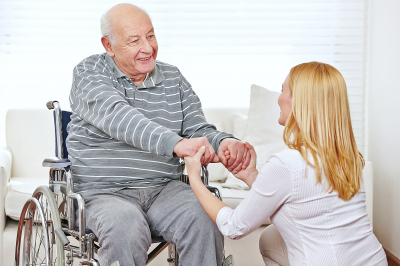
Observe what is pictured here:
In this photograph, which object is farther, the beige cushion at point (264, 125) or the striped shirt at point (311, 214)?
the beige cushion at point (264, 125)

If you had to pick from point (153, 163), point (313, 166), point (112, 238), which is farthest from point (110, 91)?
point (313, 166)

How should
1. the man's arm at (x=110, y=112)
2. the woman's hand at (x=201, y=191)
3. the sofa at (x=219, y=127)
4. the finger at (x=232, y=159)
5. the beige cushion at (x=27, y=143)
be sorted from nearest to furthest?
the woman's hand at (x=201, y=191) → the man's arm at (x=110, y=112) → the finger at (x=232, y=159) → the sofa at (x=219, y=127) → the beige cushion at (x=27, y=143)

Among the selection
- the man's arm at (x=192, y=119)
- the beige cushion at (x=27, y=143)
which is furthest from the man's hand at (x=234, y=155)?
the beige cushion at (x=27, y=143)

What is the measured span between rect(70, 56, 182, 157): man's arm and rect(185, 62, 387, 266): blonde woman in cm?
37

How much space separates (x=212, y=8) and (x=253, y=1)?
305 millimetres

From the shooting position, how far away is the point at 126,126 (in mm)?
1387

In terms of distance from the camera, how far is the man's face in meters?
1.63

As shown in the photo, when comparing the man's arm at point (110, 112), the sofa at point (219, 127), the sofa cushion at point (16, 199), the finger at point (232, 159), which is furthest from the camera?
the sofa at point (219, 127)

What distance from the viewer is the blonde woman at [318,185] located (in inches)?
42.0

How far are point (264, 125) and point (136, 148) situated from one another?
3.68ft

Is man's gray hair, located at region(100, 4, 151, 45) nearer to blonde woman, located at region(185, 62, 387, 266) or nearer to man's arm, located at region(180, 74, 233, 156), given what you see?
man's arm, located at region(180, 74, 233, 156)

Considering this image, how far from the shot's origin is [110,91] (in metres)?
1.51

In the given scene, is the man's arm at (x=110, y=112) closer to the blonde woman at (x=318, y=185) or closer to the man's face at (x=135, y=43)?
the man's face at (x=135, y=43)

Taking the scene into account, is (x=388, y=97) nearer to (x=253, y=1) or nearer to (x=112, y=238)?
(x=253, y=1)
